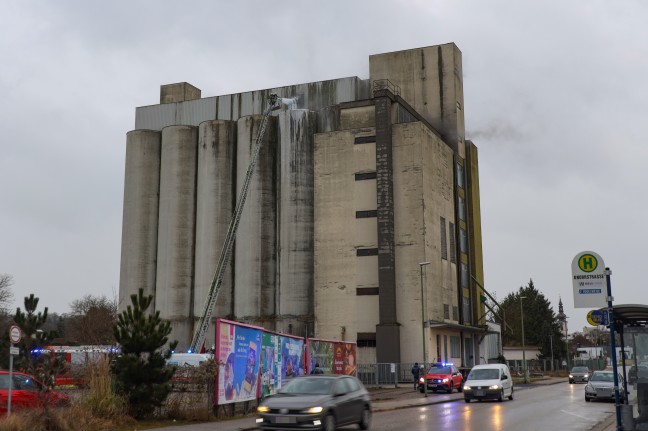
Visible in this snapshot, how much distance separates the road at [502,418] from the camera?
19.4 metres

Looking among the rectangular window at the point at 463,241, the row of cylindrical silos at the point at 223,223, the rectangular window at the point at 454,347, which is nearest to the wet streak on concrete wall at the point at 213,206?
the row of cylindrical silos at the point at 223,223

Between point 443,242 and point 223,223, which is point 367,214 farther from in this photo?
point 223,223

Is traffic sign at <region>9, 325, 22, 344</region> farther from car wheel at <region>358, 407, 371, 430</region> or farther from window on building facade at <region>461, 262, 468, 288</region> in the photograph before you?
window on building facade at <region>461, 262, 468, 288</region>

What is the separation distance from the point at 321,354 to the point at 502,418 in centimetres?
1325

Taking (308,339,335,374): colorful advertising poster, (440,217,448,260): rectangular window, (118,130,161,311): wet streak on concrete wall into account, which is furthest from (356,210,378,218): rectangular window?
(308,339,335,374): colorful advertising poster

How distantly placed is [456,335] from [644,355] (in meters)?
55.3

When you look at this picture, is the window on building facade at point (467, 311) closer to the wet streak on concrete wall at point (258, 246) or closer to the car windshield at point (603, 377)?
the wet streak on concrete wall at point (258, 246)

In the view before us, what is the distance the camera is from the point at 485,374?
32.3 m

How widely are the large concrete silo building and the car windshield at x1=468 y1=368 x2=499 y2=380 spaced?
23.4 meters

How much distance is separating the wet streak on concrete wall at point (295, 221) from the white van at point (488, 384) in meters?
32.2

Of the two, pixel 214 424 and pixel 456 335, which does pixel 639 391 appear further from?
pixel 456 335

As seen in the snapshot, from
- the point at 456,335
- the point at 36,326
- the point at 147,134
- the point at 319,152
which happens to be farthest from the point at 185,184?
the point at 36,326

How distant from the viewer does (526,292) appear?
131 metres

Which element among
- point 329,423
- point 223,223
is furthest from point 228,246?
point 329,423
